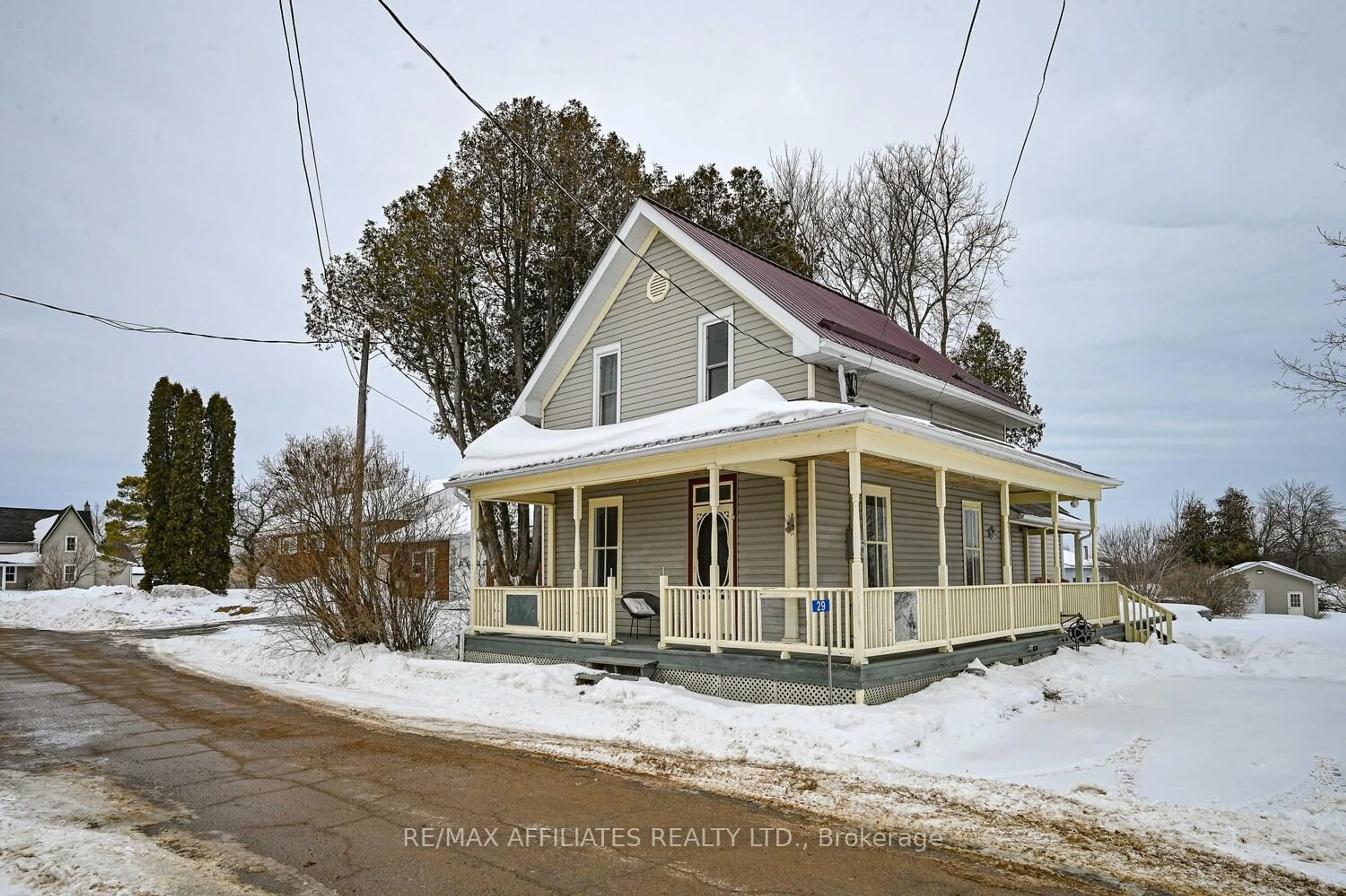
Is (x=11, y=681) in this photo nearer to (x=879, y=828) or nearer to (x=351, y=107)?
(x=351, y=107)

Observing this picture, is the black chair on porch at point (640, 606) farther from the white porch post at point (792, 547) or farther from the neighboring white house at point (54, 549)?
the neighboring white house at point (54, 549)

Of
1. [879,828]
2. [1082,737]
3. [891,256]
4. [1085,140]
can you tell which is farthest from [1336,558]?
[879,828]

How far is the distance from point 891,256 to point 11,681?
2716cm

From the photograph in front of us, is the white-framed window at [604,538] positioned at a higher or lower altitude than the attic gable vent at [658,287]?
lower

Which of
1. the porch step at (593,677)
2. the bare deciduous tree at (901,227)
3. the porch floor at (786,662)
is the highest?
the bare deciduous tree at (901,227)

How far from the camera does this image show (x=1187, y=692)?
469 inches

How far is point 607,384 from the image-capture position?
17.1 m

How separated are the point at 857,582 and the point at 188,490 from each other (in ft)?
109

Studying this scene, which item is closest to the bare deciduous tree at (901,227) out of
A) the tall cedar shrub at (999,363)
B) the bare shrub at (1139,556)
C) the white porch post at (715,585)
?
the tall cedar shrub at (999,363)

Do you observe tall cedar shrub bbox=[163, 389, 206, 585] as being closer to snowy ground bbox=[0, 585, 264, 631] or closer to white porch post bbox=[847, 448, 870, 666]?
snowy ground bbox=[0, 585, 264, 631]

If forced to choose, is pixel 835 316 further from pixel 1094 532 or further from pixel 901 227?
pixel 901 227

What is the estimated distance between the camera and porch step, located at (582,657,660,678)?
11898mm

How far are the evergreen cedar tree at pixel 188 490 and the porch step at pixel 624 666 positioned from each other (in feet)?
94.1

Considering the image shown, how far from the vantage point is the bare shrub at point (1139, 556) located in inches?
1335
